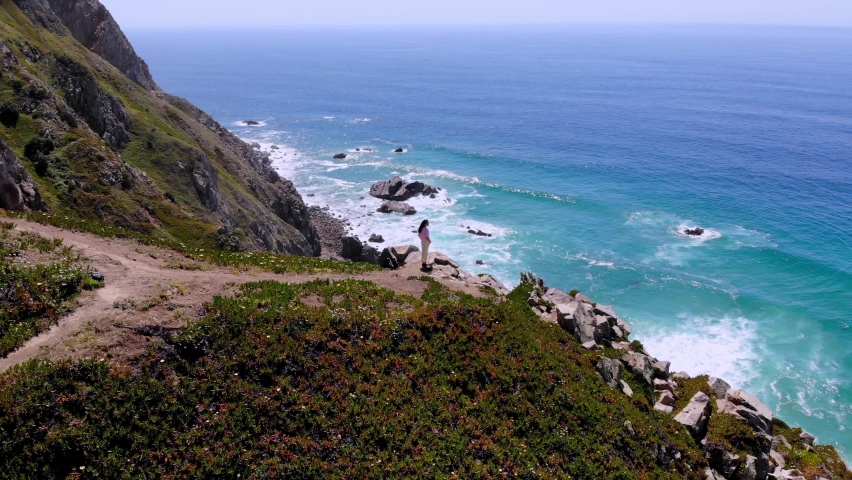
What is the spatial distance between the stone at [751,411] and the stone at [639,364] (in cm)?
456

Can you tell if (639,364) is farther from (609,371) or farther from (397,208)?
(397,208)

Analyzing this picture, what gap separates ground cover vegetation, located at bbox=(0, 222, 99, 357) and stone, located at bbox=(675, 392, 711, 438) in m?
28.0

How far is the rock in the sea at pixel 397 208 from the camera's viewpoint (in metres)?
98.8

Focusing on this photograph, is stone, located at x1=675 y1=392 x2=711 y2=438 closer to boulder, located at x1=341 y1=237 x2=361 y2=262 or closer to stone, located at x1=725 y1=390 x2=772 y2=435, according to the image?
stone, located at x1=725 y1=390 x2=772 y2=435

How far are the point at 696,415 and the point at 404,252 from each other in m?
20.7

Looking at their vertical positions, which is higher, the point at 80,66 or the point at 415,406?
the point at 80,66

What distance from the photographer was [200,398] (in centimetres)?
1845

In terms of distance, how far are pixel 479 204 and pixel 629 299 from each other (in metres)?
39.9

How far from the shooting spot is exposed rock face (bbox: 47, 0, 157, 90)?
297 feet

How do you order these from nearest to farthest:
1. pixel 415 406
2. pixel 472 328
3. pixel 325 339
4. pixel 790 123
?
1. pixel 415 406
2. pixel 325 339
3. pixel 472 328
4. pixel 790 123

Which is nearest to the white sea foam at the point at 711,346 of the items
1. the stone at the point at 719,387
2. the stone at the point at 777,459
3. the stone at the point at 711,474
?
the stone at the point at 719,387

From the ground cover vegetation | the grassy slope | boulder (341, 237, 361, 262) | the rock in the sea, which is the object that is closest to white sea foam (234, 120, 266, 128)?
the rock in the sea

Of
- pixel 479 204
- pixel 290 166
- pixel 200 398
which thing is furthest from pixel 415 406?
pixel 290 166

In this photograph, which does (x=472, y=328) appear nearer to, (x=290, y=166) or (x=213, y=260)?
(x=213, y=260)
